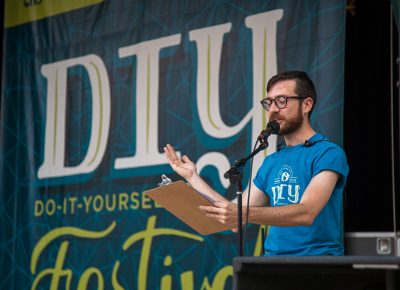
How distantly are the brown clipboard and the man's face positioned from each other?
0.43 m

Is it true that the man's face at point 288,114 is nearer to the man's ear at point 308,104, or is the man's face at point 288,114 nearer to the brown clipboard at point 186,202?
the man's ear at point 308,104

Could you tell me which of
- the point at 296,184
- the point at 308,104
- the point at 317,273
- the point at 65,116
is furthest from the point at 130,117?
the point at 317,273

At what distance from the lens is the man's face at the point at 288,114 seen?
3002 mm

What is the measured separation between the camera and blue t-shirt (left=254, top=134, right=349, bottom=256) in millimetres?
2885

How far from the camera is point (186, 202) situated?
276 centimetres

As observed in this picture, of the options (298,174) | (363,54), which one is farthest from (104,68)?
(298,174)

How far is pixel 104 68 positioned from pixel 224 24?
1.01m

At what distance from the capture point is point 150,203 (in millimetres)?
5035

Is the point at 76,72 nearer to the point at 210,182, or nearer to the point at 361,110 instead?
the point at 210,182

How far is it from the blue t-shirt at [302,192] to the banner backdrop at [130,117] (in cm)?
120

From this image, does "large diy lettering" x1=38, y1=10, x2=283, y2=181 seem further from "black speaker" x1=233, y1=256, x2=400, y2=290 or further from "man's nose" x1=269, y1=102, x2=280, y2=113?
"black speaker" x1=233, y1=256, x2=400, y2=290

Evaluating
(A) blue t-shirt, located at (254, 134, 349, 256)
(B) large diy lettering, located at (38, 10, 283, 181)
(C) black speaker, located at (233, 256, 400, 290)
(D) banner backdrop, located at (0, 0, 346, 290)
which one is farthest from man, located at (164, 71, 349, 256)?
(B) large diy lettering, located at (38, 10, 283, 181)

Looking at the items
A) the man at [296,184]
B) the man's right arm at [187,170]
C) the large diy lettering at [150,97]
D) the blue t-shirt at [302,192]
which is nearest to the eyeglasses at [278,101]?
the man at [296,184]

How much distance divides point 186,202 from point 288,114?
54cm
